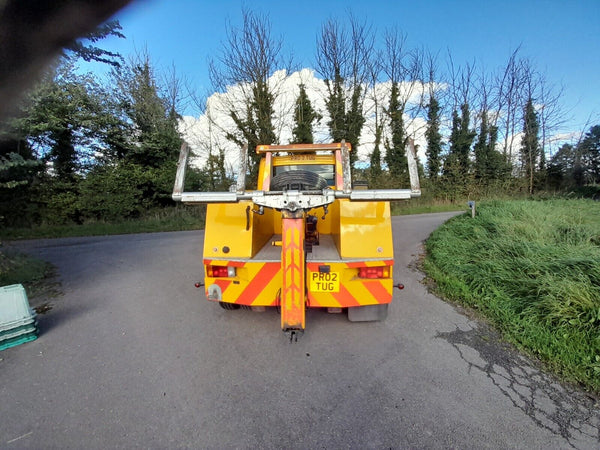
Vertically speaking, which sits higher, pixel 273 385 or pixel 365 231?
pixel 365 231

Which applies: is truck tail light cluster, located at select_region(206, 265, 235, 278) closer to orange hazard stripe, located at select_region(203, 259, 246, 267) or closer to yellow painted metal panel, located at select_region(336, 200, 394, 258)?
orange hazard stripe, located at select_region(203, 259, 246, 267)

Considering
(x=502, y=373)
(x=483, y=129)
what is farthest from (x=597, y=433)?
(x=483, y=129)

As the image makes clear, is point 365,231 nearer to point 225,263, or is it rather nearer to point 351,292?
point 351,292

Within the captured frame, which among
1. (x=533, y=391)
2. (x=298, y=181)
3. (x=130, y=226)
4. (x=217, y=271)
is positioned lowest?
(x=533, y=391)

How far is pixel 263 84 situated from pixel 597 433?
63.7ft

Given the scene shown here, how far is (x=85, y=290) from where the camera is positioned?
4.77m

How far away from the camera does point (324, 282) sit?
116 inches

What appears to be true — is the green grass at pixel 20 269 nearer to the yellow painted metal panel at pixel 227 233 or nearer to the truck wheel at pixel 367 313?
the yellow painted metal panel at pixel 227 233

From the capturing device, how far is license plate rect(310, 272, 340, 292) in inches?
116

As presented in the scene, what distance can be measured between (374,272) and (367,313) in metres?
0.65

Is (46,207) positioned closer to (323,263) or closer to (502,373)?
(323,263)

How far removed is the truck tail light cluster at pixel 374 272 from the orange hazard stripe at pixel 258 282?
0.91m

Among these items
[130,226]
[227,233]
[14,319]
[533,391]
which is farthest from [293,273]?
[130,226]

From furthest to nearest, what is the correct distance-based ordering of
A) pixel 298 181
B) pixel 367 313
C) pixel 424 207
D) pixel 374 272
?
pixel 424 207 → pixel 367 313 → pixel 374 272 → pixel 298 181
